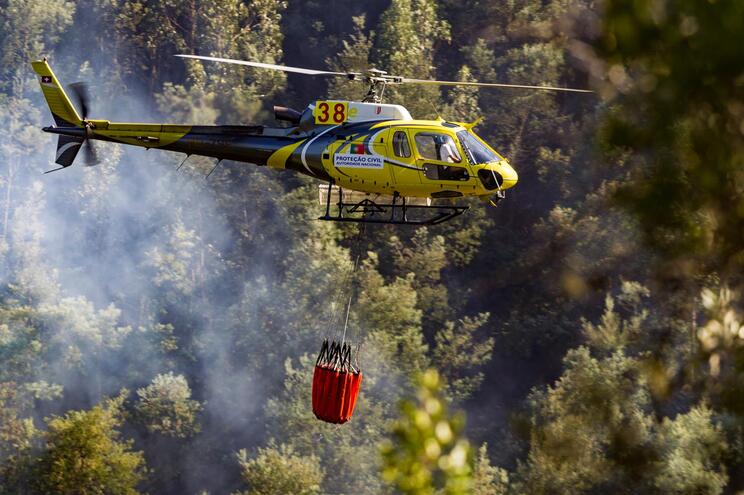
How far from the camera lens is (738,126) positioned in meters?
5.14

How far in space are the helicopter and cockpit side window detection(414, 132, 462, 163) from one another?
0.5 inches

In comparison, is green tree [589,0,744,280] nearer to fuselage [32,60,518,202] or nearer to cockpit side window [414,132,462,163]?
fuselage [32,60,518,202]

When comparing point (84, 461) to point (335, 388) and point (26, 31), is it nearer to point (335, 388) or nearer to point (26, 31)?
point (26, 31)

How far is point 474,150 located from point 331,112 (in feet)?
6.90

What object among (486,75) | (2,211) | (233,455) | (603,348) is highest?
(486,75)

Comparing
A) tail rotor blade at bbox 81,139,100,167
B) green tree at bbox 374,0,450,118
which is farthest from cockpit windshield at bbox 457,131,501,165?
green tree at bbox 374,0,450,118

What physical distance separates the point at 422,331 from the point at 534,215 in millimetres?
7250

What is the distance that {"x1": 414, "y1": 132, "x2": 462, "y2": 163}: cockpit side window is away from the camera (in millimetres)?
18469

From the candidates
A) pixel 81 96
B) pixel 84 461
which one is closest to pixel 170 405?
pixel 84 461

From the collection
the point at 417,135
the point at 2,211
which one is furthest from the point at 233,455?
the point at 417,135

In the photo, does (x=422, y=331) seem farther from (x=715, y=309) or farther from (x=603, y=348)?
(x=715, y=309)

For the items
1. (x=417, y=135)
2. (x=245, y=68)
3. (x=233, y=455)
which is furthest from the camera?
(x=245, y=68)

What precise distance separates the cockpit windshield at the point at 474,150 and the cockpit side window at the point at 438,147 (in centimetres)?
13

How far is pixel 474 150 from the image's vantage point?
18.5 m
